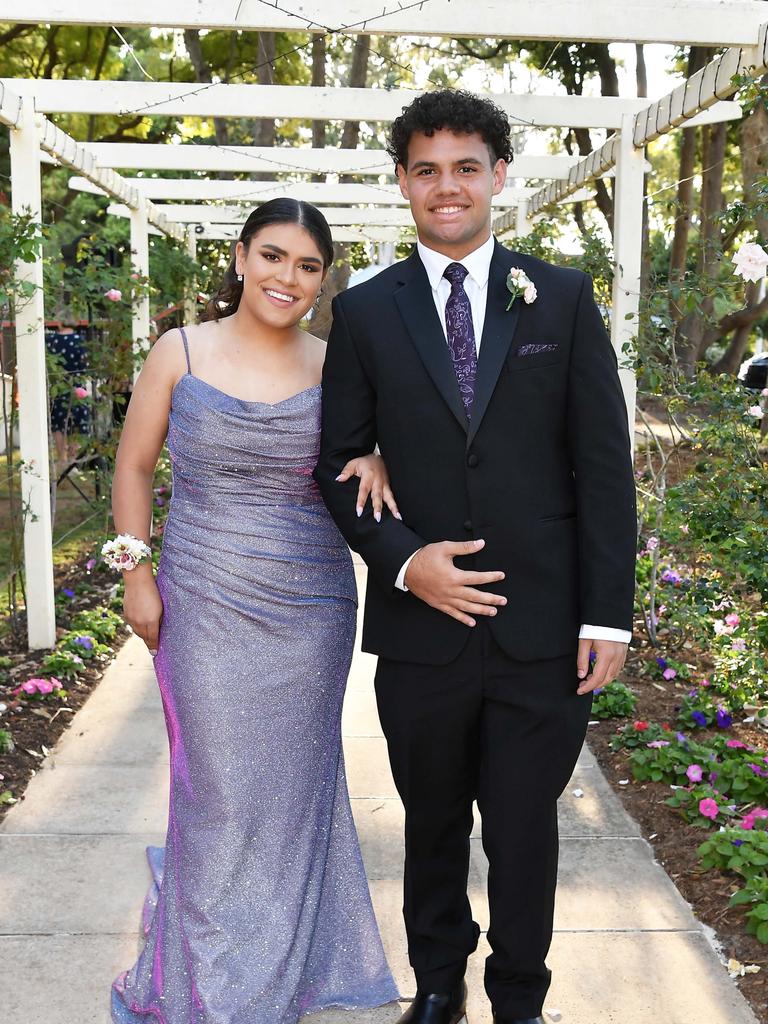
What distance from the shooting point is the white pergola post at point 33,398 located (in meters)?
5.63

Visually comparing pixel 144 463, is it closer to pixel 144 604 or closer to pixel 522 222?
pixel 144 604

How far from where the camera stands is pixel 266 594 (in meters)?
2.98

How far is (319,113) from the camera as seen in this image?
6.14m

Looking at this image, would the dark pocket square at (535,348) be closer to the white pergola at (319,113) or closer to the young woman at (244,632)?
the young woman at (244,632)

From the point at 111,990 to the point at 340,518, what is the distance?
1.44m

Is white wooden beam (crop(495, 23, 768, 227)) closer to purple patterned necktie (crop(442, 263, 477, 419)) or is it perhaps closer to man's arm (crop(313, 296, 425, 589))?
purple patterned necktie (crop(442, 263, 477, 419))

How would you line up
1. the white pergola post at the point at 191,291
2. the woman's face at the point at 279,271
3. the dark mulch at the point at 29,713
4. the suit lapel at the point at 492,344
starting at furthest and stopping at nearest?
the white pergola post at the point at 191,291, the dark mulch at the point at 29,713, the woman's face at the point at 279,271, the suit lapel at the point at 492,344

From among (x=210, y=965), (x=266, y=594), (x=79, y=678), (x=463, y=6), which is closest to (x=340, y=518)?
(x=266, y=594)

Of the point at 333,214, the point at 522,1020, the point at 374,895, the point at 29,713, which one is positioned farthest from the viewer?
the point at 333,214

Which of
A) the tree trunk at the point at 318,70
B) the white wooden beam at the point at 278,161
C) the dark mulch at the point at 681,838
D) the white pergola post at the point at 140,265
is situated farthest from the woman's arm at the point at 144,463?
the tree trunk at the point at 318,70

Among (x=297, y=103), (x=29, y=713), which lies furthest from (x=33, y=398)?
(x=297, y=103)

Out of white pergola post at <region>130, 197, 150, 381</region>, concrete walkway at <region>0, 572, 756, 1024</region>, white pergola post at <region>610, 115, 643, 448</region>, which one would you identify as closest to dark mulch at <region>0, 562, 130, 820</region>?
concrete walkway at <region>0, 572, 756, 1024</region>

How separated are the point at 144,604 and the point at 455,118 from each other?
1431mm

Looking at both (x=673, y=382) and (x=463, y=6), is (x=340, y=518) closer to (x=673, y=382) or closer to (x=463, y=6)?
(x=463, y=6)
